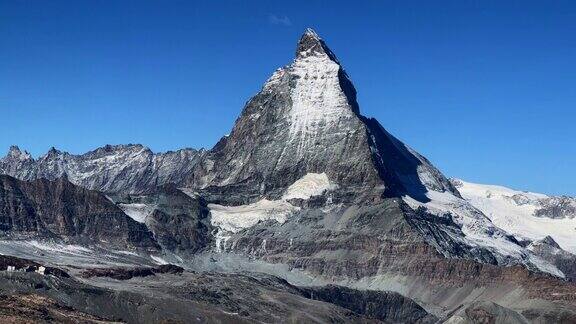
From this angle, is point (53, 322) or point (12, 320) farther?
point (53, 322)
